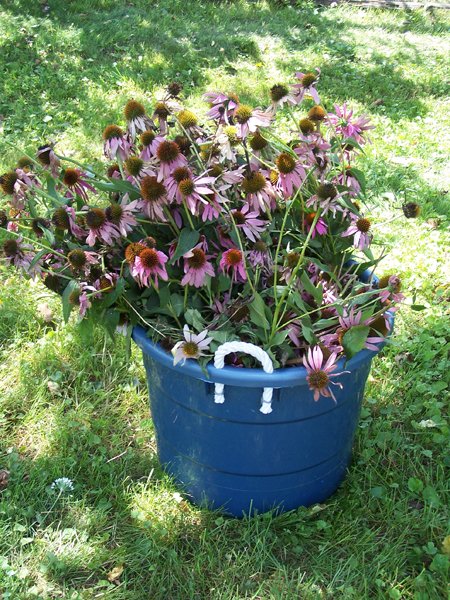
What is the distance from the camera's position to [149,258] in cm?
129

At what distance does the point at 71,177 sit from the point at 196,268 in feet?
1.25

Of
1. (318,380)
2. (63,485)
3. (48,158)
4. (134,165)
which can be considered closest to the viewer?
(318,380)

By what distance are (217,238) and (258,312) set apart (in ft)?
0.71

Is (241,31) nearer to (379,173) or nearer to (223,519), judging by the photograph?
(379,173)

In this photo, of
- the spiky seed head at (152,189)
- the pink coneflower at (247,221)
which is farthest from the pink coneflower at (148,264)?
the pink coneflower at (247,221)

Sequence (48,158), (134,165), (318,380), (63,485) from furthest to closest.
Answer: (63,485) → (48,158) → (134,165) → (318,380)

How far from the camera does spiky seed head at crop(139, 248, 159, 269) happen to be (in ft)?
4.21

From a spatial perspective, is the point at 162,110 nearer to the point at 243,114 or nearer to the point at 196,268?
the point at 243,114

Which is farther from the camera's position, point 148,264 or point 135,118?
point 135,118

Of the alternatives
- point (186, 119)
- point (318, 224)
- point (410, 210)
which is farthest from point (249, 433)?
point (186, 119)

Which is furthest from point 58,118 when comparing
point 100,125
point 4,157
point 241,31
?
point 241,31

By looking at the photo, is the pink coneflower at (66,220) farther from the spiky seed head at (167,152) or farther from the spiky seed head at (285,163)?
the spiky seed head at (285,163)

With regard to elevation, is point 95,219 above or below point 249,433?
above

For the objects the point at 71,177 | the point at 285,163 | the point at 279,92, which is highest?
the point at 279,92
